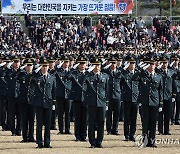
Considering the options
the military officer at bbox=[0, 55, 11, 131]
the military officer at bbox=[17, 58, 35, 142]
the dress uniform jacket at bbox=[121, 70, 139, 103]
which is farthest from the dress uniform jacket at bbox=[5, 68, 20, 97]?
the dress uniform jacket at bbox=[121, 70, 139, 103]

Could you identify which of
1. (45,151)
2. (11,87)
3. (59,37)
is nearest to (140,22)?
(59,37)

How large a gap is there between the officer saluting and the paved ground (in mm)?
347

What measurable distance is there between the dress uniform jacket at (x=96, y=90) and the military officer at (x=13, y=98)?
102 inches

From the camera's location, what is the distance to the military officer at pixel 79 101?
18.8m

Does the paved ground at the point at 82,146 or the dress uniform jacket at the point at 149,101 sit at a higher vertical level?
the dress uniform jacket at the point at 149,101

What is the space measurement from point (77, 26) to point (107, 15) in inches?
189

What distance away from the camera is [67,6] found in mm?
43188

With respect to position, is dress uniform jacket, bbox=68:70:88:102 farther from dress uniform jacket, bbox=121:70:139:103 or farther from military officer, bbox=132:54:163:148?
military officer, bbox=132:54:163:148

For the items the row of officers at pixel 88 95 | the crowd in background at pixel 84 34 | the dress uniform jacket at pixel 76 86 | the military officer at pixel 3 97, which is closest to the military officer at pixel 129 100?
the row of officers at pixel 88 95

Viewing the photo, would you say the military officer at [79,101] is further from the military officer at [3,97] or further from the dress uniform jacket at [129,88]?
the military officer at [3,97]

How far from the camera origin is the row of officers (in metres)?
17.5

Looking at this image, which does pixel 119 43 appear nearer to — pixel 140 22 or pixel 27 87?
pixel 140 22

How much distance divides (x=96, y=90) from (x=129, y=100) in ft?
5.34

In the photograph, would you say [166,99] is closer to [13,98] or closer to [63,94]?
[63,94]
